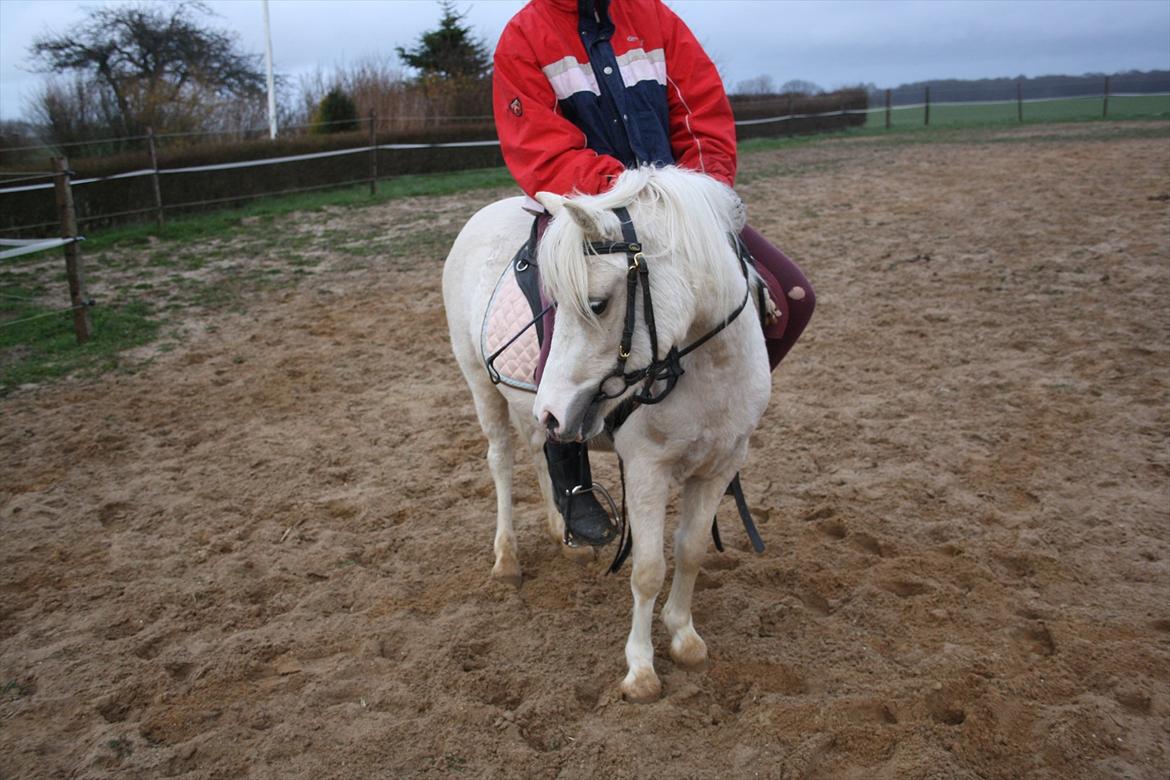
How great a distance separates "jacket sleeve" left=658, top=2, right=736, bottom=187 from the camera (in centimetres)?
287

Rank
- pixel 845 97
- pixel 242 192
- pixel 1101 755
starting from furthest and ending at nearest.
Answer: pixel 845 97 < pixel 242 192 < pixel 1101 755

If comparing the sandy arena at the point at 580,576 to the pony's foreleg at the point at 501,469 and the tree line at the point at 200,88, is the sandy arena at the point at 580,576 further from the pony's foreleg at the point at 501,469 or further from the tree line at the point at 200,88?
the tree line at the point at 200,88

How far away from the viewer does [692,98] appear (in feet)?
9.57

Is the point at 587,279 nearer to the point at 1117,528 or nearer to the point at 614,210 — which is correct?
the point at 614,210

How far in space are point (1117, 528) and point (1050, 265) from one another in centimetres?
472

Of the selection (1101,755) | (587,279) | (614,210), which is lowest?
(1101,755)

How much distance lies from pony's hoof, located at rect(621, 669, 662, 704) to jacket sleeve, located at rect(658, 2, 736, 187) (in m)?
1.80

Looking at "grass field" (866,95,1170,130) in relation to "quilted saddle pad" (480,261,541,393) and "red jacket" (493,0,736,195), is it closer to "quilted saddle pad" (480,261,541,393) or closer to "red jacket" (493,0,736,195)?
"red jacket" (493,0,736,195)

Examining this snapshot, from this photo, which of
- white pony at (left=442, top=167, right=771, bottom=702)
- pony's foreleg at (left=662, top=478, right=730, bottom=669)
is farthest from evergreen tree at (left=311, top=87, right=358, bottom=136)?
pony's foreleg at (left=662, top=478, right=730, bottom=669)

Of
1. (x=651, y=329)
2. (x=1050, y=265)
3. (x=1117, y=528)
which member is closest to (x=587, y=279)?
(x=651, y=329)

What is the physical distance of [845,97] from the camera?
27938 mm

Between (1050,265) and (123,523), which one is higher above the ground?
(1050,265)

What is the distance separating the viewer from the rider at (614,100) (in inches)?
106

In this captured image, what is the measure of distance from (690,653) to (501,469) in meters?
1.28
